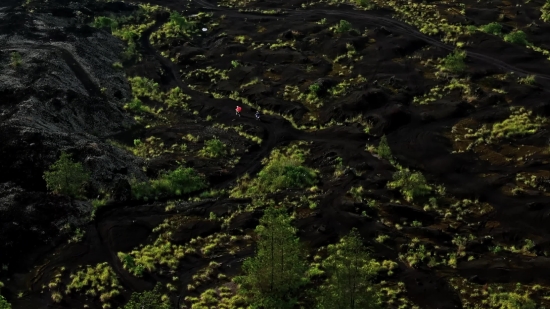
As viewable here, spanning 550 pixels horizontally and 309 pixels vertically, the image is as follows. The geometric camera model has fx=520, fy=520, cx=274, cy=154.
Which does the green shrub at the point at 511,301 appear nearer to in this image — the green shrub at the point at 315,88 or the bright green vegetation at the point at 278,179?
the bright green vegetation at the point at 278,179

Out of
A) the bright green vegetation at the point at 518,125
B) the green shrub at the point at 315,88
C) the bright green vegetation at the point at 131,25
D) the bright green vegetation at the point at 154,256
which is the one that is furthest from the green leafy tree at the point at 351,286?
the bright green vegetation at the point at 131,25

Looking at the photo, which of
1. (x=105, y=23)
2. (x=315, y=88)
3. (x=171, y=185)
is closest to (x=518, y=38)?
(x=315, y=88)

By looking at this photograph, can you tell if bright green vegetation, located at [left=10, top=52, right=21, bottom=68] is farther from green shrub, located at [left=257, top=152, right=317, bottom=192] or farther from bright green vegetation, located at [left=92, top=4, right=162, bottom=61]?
green shrub, located at [left=257, top=152, right=317, bottom=192]

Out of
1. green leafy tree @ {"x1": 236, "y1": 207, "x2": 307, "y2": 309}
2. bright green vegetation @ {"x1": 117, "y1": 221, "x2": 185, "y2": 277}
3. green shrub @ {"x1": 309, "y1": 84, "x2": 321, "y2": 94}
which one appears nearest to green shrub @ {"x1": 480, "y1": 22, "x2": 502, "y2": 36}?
green shrub @ {"x1": 309, "y1": 84, "x2": 321, "y2": 94}

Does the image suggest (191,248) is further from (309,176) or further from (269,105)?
(269,105)

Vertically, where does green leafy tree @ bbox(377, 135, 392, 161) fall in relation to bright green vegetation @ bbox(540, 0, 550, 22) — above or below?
below

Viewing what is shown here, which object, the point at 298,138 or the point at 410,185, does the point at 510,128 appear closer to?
the point at 410,185
